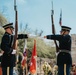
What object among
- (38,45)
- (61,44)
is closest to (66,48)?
(61,44)

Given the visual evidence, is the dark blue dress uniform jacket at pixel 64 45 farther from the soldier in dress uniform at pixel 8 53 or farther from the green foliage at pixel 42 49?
the green foliage at pixel 42 49

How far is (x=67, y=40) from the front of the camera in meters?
8.97

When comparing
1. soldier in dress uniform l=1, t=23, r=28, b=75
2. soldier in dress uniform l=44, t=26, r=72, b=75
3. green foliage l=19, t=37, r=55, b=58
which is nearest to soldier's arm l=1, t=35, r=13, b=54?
soldier in dress uniform l=1, t=23, r=28, b=75

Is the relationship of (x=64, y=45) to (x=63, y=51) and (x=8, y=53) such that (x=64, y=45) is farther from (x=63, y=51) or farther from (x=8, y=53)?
(x=8, y=53)

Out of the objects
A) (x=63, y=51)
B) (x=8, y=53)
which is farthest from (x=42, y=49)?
(x=8, y=53)

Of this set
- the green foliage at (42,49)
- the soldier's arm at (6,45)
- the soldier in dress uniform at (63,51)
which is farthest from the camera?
the green foliage at (42,49)

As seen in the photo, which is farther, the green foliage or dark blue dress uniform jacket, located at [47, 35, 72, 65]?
the green foliage

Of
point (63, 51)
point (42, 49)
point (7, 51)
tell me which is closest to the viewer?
point (7, 51)

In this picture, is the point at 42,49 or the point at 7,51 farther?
the point at 42,49

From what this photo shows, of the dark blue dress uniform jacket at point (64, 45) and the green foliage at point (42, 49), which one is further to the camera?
the green foliage at point (42, 49)

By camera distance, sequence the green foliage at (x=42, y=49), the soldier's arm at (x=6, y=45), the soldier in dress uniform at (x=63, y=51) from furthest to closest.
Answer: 1. the green foliage at (x=42, y=49)
2. the soldier in dress uniform at (x=63, y=51)
3. the soldier's arm at (x=6, y=45)

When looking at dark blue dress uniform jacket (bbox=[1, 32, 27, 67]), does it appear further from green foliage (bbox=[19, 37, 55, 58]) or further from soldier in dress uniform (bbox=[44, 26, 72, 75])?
green foliage (bbox=[19, 37, 55, 58])

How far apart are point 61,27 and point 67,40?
1.21 feet

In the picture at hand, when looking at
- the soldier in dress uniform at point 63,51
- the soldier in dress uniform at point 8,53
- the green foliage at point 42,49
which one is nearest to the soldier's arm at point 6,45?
the soldier in dress uniform at point 8,53
